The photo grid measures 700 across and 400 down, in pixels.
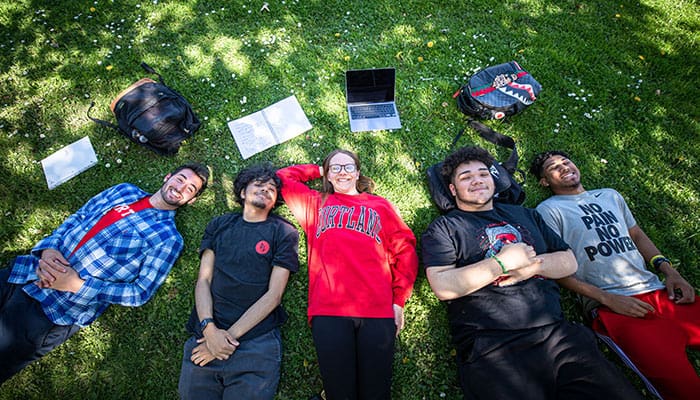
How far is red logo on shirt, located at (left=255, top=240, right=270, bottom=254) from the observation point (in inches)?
132

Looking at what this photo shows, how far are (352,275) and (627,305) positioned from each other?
108 inches

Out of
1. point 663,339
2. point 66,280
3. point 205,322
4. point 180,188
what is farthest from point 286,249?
point 663,339

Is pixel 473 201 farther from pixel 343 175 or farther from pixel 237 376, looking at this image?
pixel 237 376

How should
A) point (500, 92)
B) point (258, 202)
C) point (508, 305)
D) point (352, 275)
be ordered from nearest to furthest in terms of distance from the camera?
point (508, 305) → point (352, 275) → point (258, 202) → point (500, 92)

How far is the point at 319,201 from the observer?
3.73 meters

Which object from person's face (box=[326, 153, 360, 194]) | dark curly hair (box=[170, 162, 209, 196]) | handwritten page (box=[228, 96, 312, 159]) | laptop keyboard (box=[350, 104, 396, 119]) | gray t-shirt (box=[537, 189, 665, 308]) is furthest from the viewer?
laptop keyboard (box=[350, 104, 396, 119])

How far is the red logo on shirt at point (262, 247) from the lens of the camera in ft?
11.0

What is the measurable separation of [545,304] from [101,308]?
179 inches

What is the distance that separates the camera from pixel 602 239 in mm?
3533

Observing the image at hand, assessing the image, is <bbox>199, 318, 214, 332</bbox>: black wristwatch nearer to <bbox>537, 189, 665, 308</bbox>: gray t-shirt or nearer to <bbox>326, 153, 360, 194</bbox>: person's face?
<bbox>326, 153, 360, 194</bbox>: person's face

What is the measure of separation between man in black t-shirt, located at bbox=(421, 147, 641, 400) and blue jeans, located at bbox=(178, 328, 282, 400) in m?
1.74

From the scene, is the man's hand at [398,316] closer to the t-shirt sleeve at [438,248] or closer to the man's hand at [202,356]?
the t-shirt sleeve at [438,248]

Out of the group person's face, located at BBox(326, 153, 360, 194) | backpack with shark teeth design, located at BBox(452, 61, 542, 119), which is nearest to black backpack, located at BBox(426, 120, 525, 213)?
backpack with shark teeth design, located at BBox(452, 61, 542, 119)

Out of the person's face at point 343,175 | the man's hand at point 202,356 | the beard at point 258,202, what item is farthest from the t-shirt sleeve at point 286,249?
the man's hand at point 202,356
